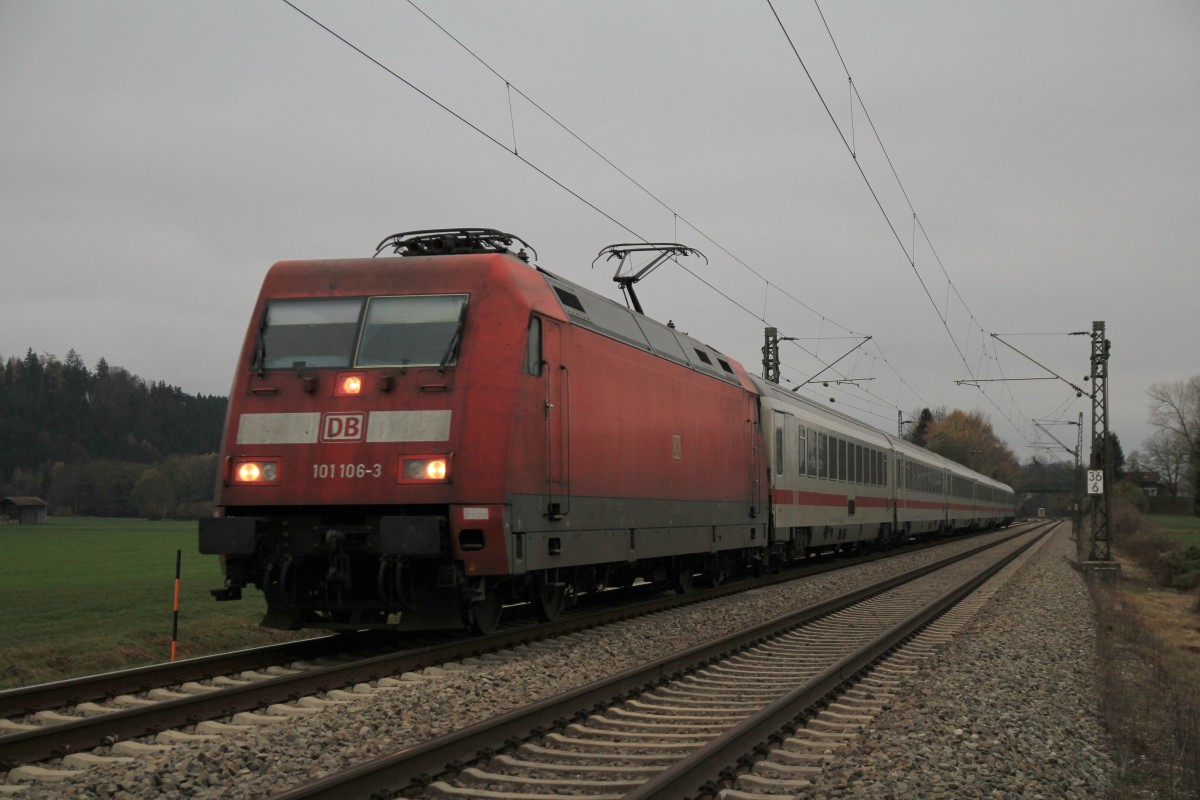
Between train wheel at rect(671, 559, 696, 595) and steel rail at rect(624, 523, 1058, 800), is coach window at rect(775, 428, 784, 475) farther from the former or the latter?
steel rail at rect(624, 523, 1058, 800)

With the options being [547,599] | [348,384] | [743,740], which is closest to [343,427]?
[348,384]

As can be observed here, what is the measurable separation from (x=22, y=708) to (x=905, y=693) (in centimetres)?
636

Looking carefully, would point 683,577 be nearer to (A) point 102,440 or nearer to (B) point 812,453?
(B) point 812,453

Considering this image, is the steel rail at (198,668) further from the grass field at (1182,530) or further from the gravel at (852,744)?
the grass field at (1182,530)

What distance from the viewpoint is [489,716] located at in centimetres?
755

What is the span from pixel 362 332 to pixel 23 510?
91.3 meters

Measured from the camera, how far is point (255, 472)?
33.2 feet

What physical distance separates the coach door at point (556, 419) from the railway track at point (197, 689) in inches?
55.2

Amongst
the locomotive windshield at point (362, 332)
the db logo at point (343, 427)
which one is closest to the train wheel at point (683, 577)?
the locomotive windshield at point (362, 332)

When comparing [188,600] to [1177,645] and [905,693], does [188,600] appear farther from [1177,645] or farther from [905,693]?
[1177,645]

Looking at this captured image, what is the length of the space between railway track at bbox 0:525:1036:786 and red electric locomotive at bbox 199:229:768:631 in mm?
366

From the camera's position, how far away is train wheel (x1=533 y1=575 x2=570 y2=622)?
464 inches

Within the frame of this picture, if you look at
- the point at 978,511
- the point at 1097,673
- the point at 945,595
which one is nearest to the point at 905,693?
the point at 1097,673

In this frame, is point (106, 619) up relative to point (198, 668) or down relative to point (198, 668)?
down
